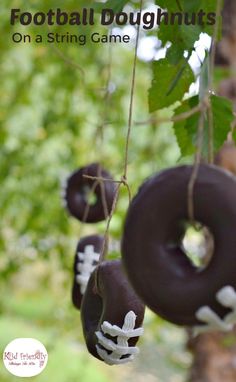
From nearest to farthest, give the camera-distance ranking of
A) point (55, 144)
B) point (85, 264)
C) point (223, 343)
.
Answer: point (85, 264) → point (223, 343) → point (55, 144)

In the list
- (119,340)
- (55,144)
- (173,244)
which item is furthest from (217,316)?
(55,144)

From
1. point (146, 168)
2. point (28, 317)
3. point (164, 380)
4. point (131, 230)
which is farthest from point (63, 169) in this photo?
point (28, 317)

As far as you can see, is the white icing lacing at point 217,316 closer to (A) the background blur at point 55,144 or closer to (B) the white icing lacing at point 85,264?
(B) the white icing lacing at point 85,264

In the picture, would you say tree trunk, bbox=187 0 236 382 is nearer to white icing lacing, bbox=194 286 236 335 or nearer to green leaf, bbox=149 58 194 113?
green leaf, bbox=149 58 194 113

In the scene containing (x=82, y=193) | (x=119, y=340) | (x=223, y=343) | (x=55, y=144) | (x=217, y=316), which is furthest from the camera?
(x=55, y=144)

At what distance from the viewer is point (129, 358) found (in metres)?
0.71

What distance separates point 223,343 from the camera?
1716 millimetres

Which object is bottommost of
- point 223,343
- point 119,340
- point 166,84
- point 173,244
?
point 223,343

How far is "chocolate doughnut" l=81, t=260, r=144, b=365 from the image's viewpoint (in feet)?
2.27

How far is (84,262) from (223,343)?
2.80 feet

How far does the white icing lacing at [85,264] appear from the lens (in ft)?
3.07

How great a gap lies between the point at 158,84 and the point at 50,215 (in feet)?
4.05

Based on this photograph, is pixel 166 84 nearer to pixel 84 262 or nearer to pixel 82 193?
pixel 84 262

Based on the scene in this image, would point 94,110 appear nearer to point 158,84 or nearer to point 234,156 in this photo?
point 234,156
